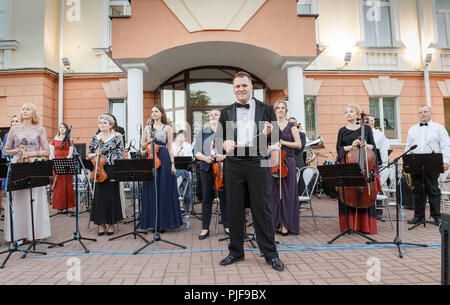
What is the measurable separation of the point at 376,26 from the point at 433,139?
805 cm

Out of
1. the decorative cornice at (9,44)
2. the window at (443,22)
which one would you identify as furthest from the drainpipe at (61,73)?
the window at (443,22)

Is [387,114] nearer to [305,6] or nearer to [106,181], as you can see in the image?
[305,6]

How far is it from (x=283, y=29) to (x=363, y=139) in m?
5.13

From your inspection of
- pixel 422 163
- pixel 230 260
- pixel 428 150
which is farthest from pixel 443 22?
pixel 230 260

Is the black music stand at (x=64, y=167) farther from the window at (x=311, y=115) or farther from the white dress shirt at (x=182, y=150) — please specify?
the window at (x=311, y=115)

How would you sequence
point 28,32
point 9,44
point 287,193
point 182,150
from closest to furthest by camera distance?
point 287,193
point 182,150
point 9,44
point 28,32

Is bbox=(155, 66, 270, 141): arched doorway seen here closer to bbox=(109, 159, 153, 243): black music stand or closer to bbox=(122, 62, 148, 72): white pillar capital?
bbox=(122, 62, 148, 72): white pillar capital

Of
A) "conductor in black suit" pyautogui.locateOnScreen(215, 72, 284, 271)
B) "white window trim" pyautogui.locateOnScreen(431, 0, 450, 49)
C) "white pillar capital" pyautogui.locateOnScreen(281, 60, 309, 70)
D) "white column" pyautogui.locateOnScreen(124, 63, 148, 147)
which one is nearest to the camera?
"conductor in black suit" pyautogui.locateOnScreen(215, 72, 284, 271)

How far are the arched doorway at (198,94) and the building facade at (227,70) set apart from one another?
4cm

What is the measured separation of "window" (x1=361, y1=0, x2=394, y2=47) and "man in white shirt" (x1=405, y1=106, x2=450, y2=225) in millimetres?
7190

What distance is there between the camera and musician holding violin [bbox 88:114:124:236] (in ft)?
15.8

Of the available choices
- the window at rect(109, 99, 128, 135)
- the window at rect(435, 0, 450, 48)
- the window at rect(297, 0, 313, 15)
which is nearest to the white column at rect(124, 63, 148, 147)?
the window at rect(109, 99, 128, 135)

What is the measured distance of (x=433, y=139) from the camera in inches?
220

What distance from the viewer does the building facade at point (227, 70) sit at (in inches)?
396
